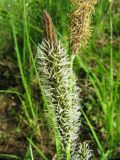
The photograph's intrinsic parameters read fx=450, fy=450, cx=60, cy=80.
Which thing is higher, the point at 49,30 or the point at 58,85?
the point at 49,30

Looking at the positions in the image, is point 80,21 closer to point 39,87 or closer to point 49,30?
point 49,30

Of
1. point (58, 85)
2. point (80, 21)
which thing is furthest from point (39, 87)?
point (80, 21)

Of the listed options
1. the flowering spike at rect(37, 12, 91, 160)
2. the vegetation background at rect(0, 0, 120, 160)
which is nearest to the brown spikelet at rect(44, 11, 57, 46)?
the flowering spike at rect(37, 12, 91, 160)

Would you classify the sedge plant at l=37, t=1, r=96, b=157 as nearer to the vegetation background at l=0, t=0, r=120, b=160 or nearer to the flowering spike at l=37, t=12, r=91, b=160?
the flowering spike at l=37, t=12, r=91, b=160

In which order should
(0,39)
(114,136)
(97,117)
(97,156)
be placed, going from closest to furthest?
(114,136)
(97,156)
(97,117)
(0,39)

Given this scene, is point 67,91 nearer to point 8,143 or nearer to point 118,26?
point 8,143

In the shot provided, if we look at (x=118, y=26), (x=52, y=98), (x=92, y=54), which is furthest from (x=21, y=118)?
(x=52, y=98)
